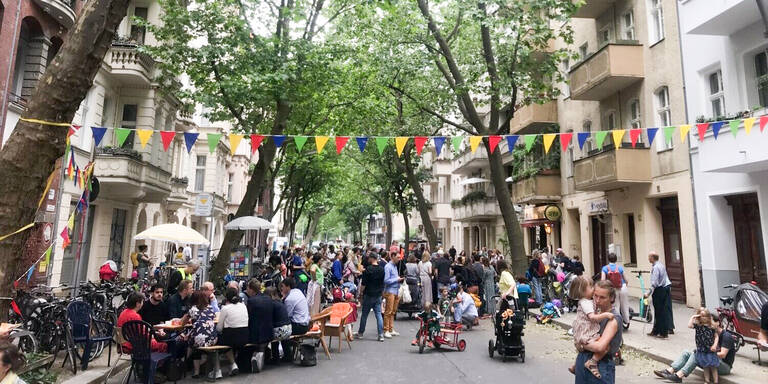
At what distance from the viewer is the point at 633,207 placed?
16.9m

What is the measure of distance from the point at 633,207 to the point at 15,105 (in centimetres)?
2005

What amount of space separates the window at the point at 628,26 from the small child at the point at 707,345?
13795 mm

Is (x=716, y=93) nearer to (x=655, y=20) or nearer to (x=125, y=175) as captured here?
(x=655, y=20)

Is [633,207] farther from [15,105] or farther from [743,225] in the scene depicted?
[15,105]

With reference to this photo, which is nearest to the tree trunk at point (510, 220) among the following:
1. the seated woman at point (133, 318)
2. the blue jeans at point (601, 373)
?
the blue jeans at point (601, 373)

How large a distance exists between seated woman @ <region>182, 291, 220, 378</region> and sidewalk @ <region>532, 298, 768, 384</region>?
7774 mm

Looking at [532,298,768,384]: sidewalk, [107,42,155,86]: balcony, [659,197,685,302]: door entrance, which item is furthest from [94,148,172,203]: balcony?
[659,197,685,302]: door entrance

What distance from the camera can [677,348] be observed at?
8945 mm

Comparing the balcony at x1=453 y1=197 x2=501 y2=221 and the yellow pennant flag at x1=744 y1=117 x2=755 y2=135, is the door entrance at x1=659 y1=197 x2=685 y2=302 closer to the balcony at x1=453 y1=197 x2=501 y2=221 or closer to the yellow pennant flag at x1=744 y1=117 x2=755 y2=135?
the yellow pennant flag at x1=744 y1=117 x2=755 y2=135

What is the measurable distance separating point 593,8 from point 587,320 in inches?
714

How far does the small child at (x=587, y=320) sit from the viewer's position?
4.20m

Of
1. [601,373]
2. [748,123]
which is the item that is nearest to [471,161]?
[748,123]

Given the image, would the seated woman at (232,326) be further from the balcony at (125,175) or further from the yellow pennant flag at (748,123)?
the yellow pennant flag at (748,123)

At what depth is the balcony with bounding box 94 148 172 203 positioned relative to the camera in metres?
15.8
